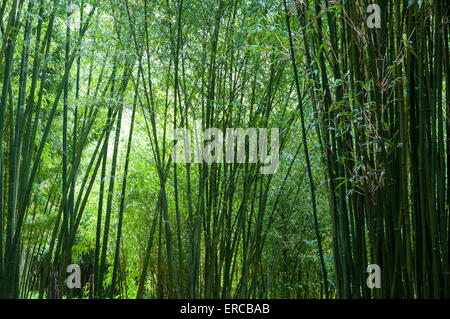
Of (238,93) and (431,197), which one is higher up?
(238,93)

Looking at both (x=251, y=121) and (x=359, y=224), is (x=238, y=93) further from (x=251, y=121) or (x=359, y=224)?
(x=359, y=224)

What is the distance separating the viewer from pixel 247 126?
3.91 meters

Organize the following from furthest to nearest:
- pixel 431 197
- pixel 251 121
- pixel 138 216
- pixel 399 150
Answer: pixel 138 216
pixel 251 121
pixel 399 150
pixel 431 197

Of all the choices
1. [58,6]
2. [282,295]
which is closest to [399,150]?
[58,6]

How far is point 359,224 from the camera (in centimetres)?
213

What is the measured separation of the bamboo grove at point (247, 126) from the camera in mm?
1955

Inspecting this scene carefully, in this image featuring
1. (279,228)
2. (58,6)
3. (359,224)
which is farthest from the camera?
(279,228)

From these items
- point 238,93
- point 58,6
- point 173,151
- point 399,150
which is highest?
point 58,6

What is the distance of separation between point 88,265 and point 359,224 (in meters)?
11.0

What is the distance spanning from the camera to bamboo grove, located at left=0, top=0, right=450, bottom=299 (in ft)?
6.41

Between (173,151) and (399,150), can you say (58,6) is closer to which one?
(173,151)

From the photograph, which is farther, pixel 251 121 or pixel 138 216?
pixel 138 216

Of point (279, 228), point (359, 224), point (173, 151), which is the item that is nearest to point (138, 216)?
point (279, 228)

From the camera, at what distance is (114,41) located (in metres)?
4.20
